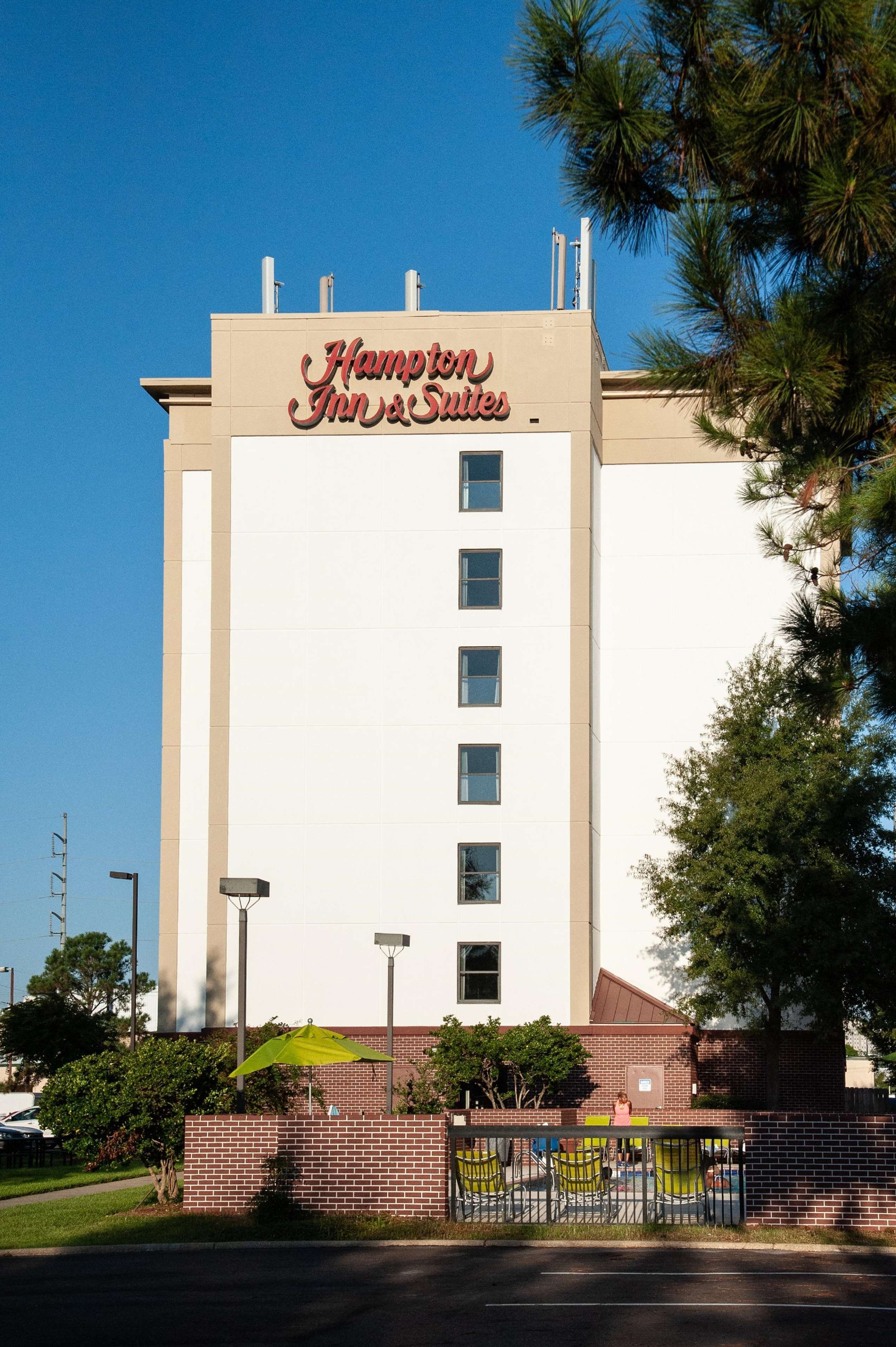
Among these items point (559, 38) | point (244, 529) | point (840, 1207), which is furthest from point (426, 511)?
point (559, 38)

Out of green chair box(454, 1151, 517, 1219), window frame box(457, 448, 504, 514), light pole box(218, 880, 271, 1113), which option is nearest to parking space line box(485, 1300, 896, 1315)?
green chair box(454, 1151, 517, 1219)

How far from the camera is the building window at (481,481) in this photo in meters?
43.9

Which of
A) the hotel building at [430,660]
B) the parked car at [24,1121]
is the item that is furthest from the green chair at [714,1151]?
the parked car at [24,1121]

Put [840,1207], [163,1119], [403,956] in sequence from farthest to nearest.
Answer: [403,956]
[163,1119]
[840,1207]

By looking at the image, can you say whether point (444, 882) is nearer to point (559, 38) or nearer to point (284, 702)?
point (284, 702)

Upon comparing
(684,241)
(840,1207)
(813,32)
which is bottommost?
(840,1207)

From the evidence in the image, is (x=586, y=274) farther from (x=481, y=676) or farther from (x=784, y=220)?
(x=784, y=220)

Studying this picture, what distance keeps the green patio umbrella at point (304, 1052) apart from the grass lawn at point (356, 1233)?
2308 millimetres

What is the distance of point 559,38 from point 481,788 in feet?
99.2

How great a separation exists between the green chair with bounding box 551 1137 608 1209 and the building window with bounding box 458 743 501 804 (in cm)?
2010

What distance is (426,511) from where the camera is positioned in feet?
144

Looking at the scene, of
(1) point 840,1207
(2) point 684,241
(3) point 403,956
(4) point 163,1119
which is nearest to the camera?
(2) point 684,241

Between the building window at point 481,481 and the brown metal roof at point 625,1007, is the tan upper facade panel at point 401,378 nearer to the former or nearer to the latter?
the building window at point 481,481

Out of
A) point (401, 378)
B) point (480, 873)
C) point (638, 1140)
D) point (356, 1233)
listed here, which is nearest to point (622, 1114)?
point (638, 1140)
